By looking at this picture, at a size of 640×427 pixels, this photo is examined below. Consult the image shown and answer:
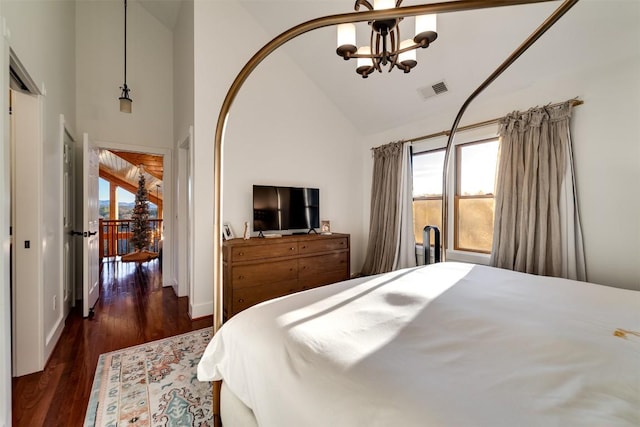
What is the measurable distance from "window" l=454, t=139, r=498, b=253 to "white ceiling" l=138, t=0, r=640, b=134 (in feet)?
2.04

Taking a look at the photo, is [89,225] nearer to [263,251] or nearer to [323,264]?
[263,251]

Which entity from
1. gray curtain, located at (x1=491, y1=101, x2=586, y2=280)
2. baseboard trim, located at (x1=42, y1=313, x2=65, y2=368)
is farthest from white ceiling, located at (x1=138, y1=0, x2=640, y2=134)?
baseboard trim, located at (x1=42, y1=313, x2=65, y2=368)

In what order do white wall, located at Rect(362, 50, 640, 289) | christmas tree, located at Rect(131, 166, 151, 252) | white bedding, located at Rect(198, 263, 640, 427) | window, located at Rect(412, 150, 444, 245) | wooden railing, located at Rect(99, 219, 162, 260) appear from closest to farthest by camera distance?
white bedding, located at Rect(198, 263, 640, 427) < white wall, located at Rect(362, 50, 640, 289) < window, located at Rect(412, 150, 444, 245) < wooden railing, located at Rect(99, 219, 162, 260) < christmas tree, located at Rect(131, 166, 151, 252)

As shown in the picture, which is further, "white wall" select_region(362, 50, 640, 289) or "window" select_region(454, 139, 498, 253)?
"window" select_region(454, 139, 498, 253)

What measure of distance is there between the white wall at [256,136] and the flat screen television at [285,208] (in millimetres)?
174

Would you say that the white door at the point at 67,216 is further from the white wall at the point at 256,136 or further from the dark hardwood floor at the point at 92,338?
the white wall at the point at 256,136

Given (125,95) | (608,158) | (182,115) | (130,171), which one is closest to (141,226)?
(130,171)

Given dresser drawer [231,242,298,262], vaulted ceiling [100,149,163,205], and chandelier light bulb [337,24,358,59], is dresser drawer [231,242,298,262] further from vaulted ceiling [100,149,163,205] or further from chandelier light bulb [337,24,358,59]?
vaulted ceiling [100,149,163,205]

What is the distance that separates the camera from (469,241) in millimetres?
3271

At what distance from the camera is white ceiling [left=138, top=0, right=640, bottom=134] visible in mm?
2150

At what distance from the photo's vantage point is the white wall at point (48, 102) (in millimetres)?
1720

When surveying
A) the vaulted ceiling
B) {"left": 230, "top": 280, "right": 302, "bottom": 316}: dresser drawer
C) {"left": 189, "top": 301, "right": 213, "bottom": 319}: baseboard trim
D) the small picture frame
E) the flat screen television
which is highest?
the vaulted ceiling

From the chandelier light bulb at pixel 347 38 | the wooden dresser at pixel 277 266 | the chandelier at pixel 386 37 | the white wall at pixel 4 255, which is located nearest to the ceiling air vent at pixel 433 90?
the chandelier at pixel 386 37

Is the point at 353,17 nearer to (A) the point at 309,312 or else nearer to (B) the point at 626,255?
(A) the point at 309,312
